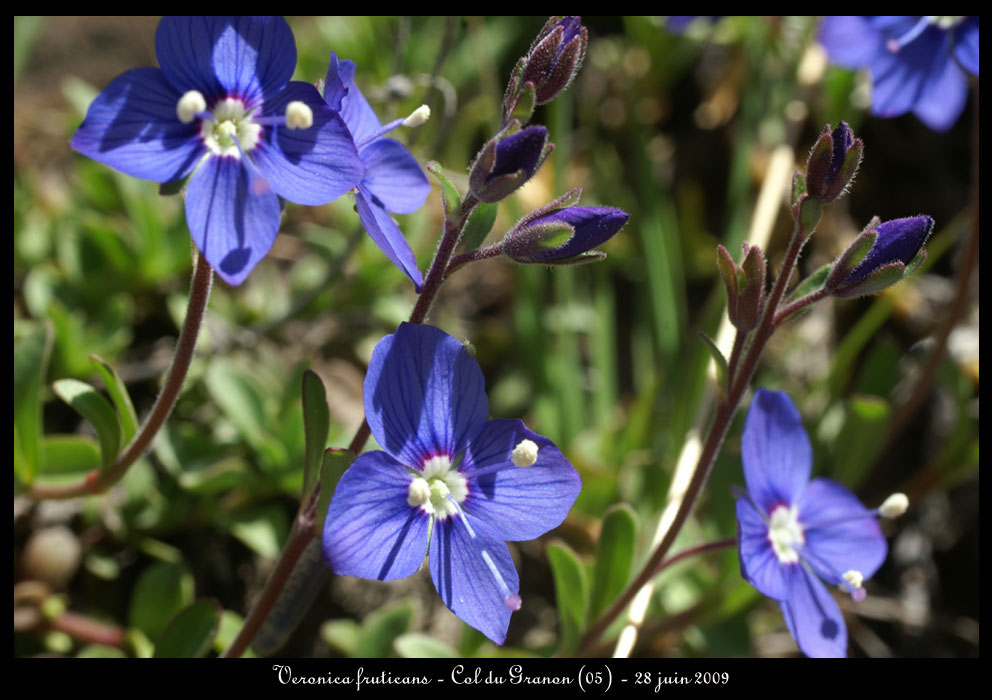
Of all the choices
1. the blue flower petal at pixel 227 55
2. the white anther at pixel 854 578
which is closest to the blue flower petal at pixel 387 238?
the blue flower petal at pixel 227 55

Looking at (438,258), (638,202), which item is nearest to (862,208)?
(638,202)

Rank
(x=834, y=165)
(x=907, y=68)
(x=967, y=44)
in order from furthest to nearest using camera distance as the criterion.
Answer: (x=907, y=68) < (x=967, y=44) < (x=834, y=165)

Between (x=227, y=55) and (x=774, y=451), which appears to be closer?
(x=227, y=55)

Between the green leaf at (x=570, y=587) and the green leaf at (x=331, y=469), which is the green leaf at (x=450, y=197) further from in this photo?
the green leaf at (x=570, y=587)

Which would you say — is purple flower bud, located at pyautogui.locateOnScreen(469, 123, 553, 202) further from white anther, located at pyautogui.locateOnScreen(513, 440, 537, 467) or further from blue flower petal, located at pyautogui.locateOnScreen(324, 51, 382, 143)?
white anther, located at pyautogui.locateOnScreen(513, 440, 537, 467)

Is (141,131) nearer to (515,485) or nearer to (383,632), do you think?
(515,485)

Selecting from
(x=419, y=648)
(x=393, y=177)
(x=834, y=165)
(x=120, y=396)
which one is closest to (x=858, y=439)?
(x=834, y=165)
